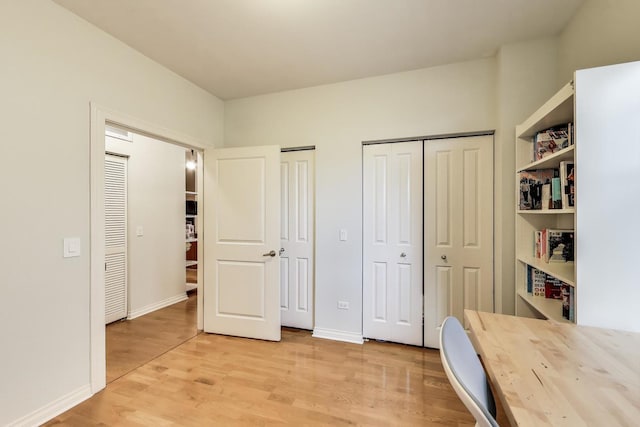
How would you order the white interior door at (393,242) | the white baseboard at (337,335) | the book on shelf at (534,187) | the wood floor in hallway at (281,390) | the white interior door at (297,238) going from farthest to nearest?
the white interior door at (297,238) < the white baseboard at (337,335) < the white interior door at (393,242) < the book on shelf at (534,187) < the wood floor in hallway at (281,390)

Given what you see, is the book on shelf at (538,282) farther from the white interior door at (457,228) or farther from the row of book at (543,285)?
the white interior door at (457,228)

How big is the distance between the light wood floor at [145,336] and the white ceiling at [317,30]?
8.39 feet

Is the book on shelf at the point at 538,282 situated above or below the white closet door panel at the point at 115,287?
above

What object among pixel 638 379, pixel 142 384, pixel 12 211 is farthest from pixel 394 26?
pixel 142 384

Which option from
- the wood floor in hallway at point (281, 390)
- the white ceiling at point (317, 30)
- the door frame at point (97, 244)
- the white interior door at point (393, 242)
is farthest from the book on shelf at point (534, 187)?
the door frame at point (97, 244)

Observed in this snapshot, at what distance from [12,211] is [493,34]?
326cm

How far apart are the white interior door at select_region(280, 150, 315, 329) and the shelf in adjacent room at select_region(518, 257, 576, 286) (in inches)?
73.8

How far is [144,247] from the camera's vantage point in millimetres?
3551

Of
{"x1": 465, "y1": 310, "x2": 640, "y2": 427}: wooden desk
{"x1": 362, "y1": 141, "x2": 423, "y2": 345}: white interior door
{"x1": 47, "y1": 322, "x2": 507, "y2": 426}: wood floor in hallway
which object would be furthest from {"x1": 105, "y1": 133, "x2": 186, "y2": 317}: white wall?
{"x1": 465, "y1": 310, "x2": 640, "y2": 427}: wooden desk

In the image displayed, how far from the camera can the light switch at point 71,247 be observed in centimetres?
176

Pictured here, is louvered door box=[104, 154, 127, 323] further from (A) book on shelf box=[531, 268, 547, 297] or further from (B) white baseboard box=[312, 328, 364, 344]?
(A) book on shelf box=[531, 268, 547, 297]

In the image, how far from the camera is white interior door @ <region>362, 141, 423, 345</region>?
2613 mm

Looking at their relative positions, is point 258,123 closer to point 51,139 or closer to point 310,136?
point 310,136

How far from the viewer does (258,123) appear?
313 centimetres
